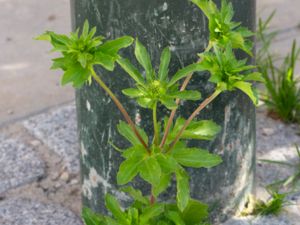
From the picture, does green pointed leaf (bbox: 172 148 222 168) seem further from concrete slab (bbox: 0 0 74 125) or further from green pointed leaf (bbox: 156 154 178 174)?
concrete slab (bbox: 0 0 74 125)

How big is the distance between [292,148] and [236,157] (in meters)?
0.65

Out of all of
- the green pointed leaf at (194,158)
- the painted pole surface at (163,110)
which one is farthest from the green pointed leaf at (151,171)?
the painted pole surface at (163,110)

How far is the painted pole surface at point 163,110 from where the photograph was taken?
7.72 ft

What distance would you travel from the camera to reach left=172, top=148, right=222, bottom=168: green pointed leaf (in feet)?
6.90

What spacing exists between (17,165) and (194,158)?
1367 mm

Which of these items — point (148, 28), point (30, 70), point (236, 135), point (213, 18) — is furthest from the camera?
point (30, 70)

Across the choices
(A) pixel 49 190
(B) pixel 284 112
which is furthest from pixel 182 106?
(B) pixel 284 112

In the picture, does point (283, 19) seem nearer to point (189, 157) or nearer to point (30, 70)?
point (30, 70)

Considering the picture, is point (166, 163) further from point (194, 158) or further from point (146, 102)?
point (146, 102)

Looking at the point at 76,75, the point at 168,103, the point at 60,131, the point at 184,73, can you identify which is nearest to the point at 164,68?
the point at 184,73

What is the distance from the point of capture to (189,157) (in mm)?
2109

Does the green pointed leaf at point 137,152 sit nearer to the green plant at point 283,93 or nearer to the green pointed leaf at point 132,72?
the green pointed leaf at point 132,72

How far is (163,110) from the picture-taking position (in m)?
2.46

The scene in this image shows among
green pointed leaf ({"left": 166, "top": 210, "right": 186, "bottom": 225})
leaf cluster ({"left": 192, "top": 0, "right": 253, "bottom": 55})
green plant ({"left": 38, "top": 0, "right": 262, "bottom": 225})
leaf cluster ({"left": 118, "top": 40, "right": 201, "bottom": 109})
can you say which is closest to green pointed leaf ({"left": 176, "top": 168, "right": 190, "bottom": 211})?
green plant ({"left": 38, "top": 0, "right": 262, "bottom": 225})
